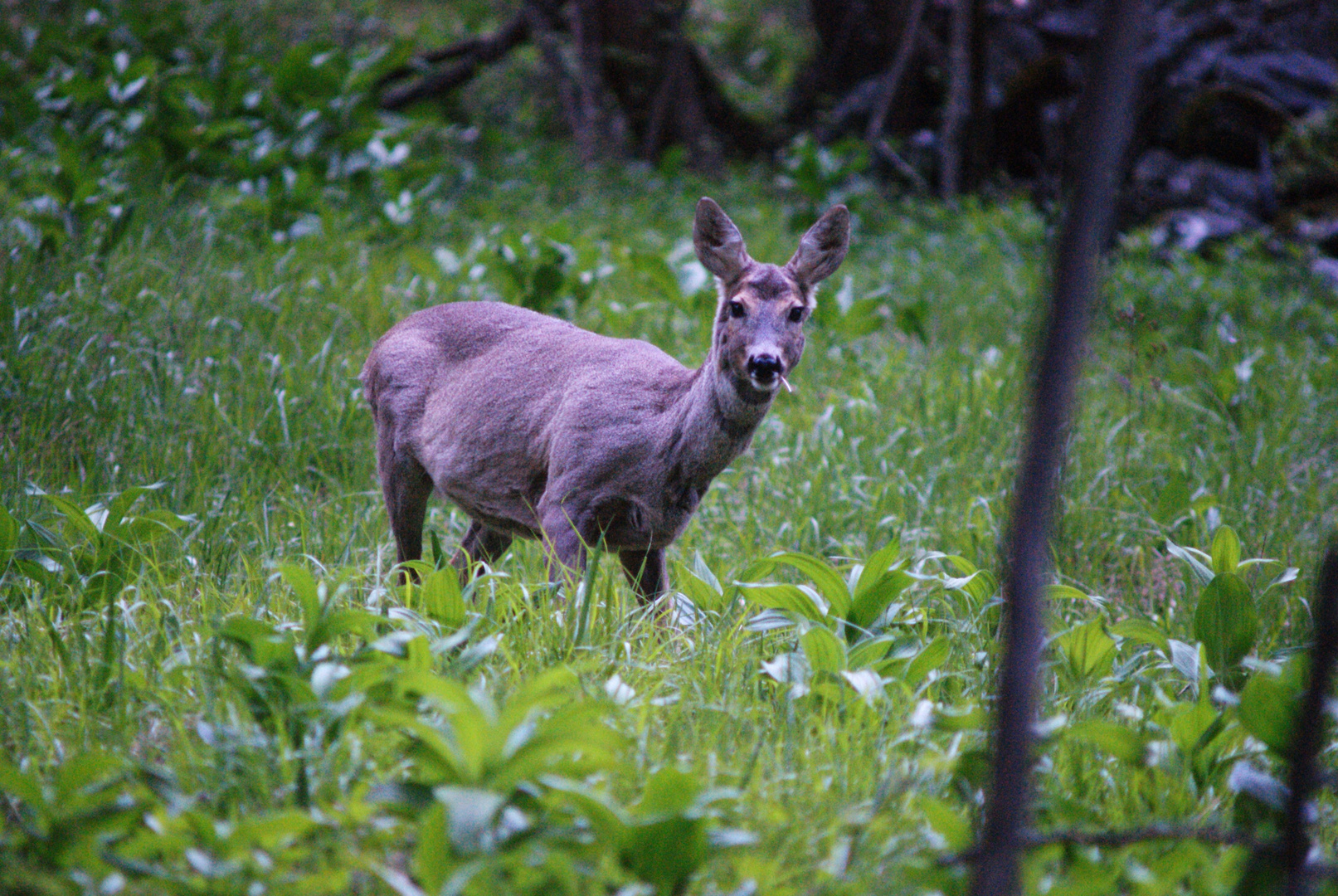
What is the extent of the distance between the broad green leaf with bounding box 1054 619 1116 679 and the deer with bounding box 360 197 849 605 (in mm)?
1077

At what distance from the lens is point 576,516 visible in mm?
3510

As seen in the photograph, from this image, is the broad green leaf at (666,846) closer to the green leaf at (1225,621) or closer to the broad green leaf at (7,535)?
the green leaf at (1225,621)

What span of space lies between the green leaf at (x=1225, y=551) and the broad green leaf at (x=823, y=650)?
1.35 m

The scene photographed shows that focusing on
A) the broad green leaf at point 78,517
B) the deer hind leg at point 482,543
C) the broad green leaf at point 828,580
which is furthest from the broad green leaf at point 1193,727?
the broad green leaf at point 78,517

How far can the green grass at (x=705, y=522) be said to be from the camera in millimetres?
2166

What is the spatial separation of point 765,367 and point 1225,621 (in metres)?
1.45

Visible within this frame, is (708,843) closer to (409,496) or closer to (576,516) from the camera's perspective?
(576,516)

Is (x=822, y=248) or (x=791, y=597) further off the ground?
(x=822, y=248)

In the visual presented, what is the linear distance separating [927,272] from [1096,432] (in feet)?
10.4

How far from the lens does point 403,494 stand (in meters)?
3.98

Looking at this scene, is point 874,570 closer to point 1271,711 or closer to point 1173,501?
point 1271,711

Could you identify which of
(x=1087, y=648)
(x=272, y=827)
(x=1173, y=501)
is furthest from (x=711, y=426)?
(x=1173, y=501)

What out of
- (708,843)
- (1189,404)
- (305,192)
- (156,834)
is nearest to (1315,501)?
(1189,404)

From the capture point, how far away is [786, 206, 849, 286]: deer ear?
3.63 meters
